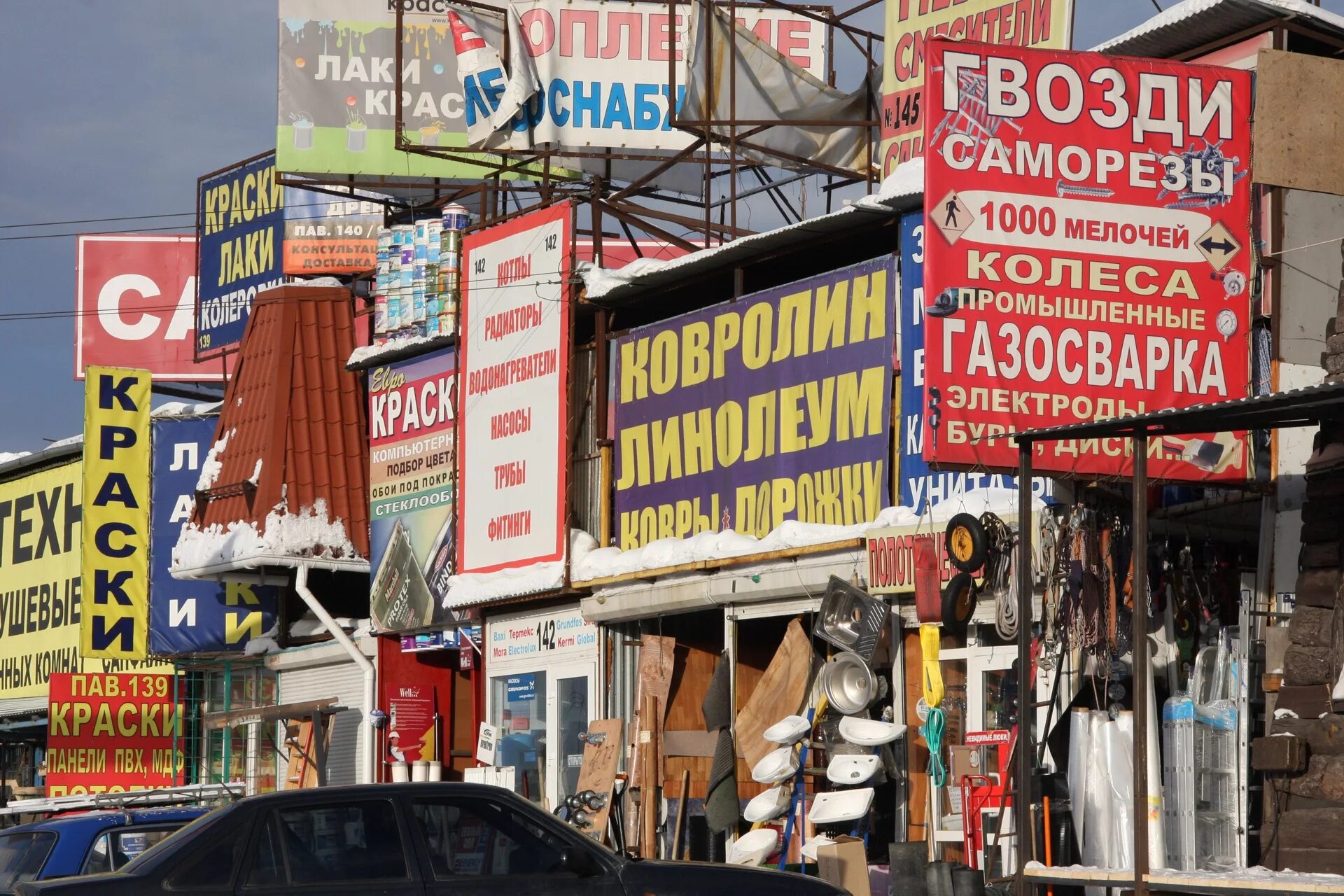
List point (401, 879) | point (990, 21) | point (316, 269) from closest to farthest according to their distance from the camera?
point (401, 879), point (990, 21), point (316, 269)

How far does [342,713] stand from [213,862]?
636 inches

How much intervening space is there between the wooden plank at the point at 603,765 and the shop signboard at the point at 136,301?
31.0 m

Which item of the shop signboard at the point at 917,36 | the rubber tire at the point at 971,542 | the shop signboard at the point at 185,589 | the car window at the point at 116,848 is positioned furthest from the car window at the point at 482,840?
the shop signboard at the point at 185,589

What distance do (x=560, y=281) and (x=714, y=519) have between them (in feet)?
11.6

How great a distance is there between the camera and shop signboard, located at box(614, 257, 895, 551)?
17.2m

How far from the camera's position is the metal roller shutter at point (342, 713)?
83.1ft

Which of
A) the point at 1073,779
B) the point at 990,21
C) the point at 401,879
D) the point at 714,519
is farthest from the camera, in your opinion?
the point at 990,21

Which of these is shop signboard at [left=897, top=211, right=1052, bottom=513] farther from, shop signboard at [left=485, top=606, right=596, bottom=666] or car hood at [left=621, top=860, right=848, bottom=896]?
car hood at [left=621, top=860, right=848, bottom=896]

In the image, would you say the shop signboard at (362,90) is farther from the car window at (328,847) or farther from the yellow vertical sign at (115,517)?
the car window at (328,847)

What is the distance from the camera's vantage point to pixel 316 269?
4069 cm

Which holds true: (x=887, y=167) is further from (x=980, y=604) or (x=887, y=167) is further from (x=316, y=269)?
(x=316, y=269)

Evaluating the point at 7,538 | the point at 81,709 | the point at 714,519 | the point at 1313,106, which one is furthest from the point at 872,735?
the point at 7,538

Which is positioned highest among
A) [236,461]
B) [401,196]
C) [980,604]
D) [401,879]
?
[401,196]

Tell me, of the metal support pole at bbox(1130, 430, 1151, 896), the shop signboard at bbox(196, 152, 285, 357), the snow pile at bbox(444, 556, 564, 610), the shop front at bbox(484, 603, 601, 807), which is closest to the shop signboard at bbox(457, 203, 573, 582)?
the snow pile at bbox(444, 556, 564, 610)
